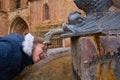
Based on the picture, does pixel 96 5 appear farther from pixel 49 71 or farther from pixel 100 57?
pixel 49 71

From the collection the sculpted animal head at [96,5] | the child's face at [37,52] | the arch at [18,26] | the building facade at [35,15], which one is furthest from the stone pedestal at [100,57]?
the arch at [18,26]

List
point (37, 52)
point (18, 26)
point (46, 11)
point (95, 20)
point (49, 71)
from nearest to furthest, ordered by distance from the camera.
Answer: point (95, 20) < point (37, 52) < point (49, 71) < point (46, 11) < point (18, 26)

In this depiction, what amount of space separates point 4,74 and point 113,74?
99 cm

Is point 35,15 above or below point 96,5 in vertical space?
above

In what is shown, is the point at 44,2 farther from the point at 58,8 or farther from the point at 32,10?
the point at 58,8

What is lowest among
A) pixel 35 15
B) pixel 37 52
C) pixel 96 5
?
pixel 37 52

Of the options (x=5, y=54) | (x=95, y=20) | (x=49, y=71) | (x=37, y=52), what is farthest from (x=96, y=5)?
(x=49, y=71)

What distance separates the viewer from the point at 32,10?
85.7 ft

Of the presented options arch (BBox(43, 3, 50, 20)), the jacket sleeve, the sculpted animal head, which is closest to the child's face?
the jacket sleeve

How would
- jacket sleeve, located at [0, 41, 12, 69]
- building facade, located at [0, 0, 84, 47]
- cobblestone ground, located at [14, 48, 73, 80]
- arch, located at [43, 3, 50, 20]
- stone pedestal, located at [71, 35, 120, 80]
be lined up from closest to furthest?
stone pedestal, located at [71, 35, 120, 80], jacket sleeve, located at [0, 41, 12, 69], cobblestone ground, located at [14, 48, 73, 80], building facade, located at [0, 0, 84, 47], arch, located at [43, 3, 50, 20]

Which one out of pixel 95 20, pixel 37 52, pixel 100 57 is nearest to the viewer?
pixel 100 57

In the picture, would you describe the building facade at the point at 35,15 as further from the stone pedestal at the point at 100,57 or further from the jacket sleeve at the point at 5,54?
the stone pedestal at the point at 100,57

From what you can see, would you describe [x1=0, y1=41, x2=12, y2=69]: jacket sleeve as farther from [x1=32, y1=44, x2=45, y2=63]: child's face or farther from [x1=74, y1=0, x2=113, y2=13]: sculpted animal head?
[x1=74, y1=0, x2=113, y2=13]: sculpted animal head

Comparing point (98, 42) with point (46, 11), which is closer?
→ point (98, 42)
